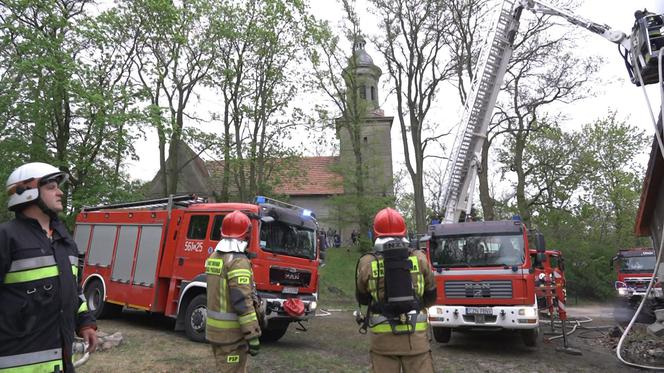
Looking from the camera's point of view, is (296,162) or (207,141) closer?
(207,141)

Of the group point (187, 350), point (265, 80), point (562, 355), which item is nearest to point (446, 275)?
point (562, 355)

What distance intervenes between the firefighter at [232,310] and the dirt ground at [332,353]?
272 centimetres

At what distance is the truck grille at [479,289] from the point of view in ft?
27.6

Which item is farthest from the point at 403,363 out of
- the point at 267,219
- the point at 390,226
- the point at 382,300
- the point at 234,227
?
the point at 267,219

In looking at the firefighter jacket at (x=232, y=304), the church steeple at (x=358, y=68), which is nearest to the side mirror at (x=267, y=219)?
the firefighter jacket at (x=232, y=304)

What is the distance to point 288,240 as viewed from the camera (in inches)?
356

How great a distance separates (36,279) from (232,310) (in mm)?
1924

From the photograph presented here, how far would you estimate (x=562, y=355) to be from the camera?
862 centimetres

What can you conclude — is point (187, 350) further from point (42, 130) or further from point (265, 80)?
point (265, 80)

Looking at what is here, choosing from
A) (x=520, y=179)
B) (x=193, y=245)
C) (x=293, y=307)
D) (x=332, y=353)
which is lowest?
(x=332, y=353)

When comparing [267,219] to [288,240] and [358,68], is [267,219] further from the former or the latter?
[358,68]

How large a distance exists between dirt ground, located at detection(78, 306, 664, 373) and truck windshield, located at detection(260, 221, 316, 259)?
1802mm

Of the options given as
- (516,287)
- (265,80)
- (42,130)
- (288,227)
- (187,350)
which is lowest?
(187,350)

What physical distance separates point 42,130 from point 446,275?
50.0 feet
